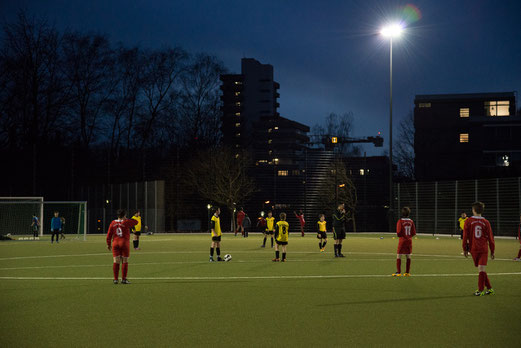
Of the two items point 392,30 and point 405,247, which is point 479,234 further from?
point 392,30

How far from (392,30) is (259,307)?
33.0 m

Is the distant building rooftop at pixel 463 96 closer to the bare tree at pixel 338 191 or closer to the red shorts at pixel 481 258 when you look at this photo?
the bare tree at pixel 338 191

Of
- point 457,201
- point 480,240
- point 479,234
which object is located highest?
point 457,201

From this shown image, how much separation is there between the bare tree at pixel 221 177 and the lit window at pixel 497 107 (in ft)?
119

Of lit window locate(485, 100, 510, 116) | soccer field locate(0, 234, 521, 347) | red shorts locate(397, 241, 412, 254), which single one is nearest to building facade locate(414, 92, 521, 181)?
lit window locate(485, 100, 510, 116)

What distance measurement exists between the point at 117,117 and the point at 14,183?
12055 millimetres

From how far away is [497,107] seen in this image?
7012cm

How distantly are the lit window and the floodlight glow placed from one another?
36.3 meters

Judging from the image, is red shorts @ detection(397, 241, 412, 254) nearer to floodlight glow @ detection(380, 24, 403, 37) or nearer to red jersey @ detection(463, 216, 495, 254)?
red jersey @ detection(463, 216, 495, 254)

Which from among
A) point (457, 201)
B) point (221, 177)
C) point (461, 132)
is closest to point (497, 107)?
point (461, 132)

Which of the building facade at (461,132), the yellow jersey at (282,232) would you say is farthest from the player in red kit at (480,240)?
the building facade at (461,132)

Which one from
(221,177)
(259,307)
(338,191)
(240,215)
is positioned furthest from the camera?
(338,191)

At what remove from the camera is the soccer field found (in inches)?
298

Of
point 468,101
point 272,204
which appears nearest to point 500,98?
point 468,101
